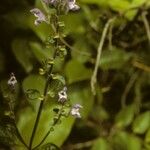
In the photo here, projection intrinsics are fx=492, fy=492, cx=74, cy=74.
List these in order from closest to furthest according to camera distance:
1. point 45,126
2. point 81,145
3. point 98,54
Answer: point 45,126 < point 98,54 < point 81,145

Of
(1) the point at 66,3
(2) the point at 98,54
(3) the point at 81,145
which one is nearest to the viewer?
(1) the point at 66,3

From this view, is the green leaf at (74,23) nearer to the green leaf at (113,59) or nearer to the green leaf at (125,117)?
the green leaf at (113,59)

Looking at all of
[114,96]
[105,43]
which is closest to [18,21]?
[105,43]

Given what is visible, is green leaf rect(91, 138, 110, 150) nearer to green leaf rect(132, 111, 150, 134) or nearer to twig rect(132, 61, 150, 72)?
green leaf rect(132, 111, 150, 134)

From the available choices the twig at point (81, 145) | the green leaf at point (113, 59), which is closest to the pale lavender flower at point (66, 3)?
the green leaf at point (113, 59)

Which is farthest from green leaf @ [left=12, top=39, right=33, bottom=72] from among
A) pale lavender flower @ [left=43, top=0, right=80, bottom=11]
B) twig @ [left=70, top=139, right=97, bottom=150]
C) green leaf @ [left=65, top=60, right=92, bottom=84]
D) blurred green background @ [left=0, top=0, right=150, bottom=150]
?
pale lavender flower @ [left=43, top=0, right=80, bottom=11]

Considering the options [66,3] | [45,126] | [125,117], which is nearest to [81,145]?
[125,117]

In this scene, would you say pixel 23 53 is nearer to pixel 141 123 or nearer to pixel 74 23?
pixel 74 23
